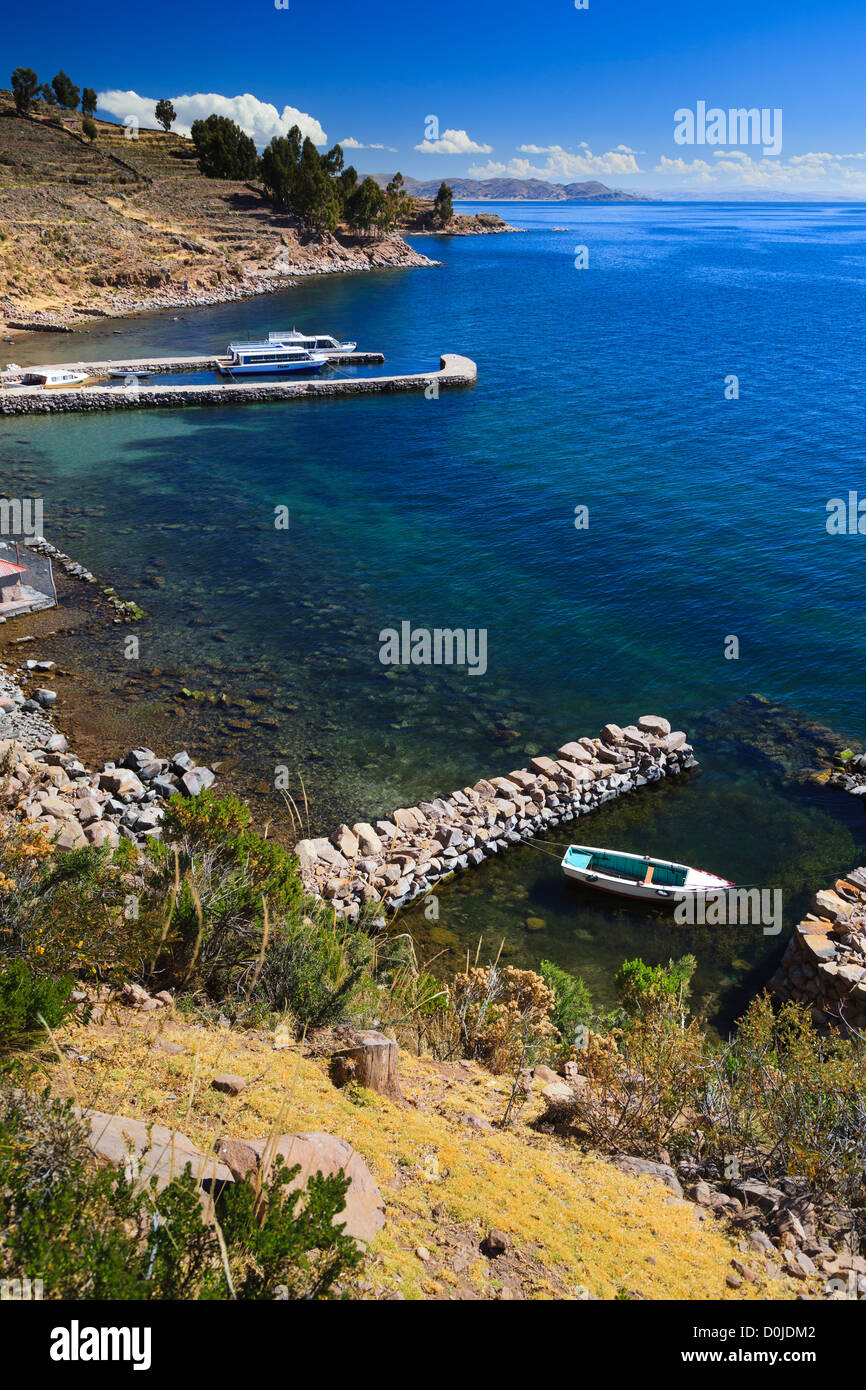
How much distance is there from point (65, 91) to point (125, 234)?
74.6m

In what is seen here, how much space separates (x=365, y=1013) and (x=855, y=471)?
46.1 metres

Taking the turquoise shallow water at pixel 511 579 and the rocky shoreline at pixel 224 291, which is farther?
the rocky shoreline at pixel 224 291

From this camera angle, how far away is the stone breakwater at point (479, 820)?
62.6 feet

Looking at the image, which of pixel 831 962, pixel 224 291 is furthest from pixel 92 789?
pixel 224 291

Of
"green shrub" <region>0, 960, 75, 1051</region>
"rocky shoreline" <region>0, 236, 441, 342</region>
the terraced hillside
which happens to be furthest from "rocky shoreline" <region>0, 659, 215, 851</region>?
the terraced hillside

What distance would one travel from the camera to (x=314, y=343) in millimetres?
74625

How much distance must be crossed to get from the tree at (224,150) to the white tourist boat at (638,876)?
6114 inches

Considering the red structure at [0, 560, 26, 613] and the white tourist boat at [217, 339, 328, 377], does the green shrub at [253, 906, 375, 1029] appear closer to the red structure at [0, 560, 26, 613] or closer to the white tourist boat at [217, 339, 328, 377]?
the red structure at [0, 560, 26, 613]

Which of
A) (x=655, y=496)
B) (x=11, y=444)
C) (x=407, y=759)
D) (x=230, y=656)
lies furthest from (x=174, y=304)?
(x=407, y=759)

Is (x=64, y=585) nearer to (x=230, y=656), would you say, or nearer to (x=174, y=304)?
(x=230, y=656)

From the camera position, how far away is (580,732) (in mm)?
25438

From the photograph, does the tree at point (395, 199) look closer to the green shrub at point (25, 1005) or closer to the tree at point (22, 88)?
the tree at point (22, 88)

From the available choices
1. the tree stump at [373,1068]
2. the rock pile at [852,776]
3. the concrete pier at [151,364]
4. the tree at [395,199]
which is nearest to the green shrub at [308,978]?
the tree stump at [373,1068]

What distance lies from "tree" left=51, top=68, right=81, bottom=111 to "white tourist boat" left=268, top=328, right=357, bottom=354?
371ft
